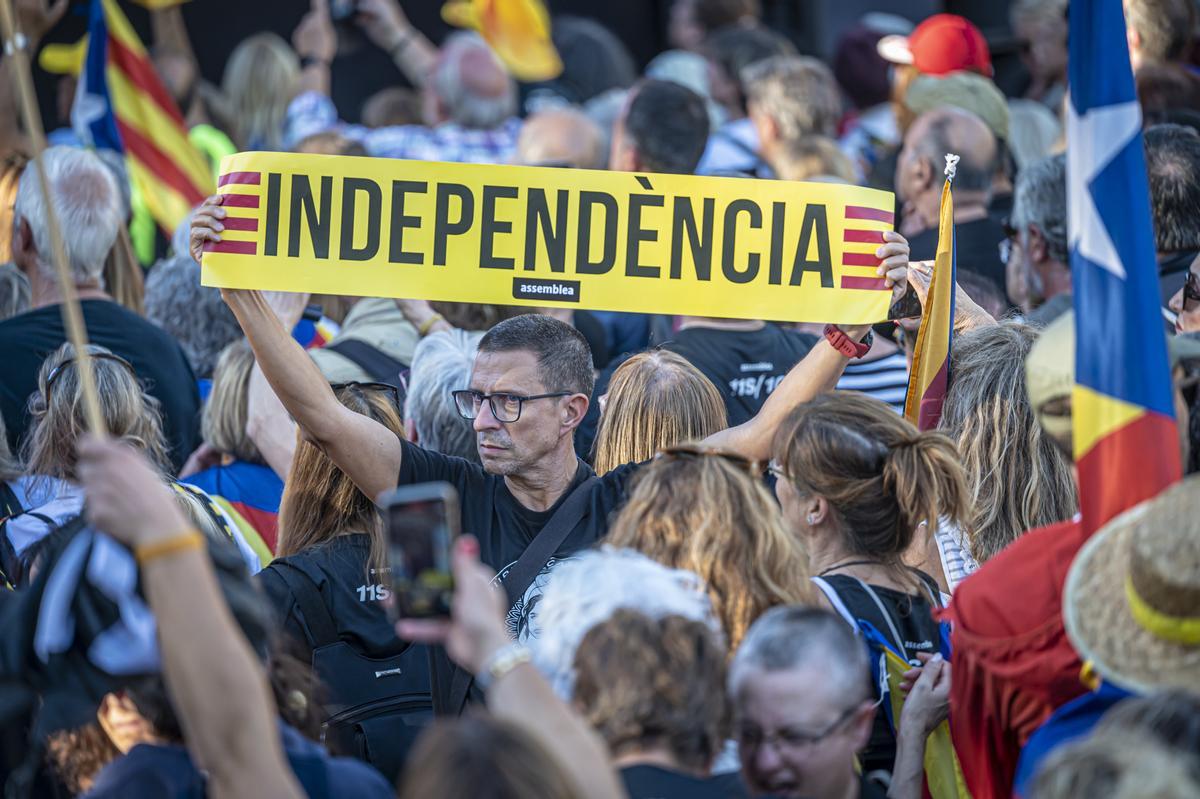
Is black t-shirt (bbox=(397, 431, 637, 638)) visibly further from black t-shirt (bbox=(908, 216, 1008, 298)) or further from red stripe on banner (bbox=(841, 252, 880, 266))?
black t-shirt (bbox=(908, 216, 1008, 298))

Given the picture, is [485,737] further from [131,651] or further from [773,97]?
[773,97]

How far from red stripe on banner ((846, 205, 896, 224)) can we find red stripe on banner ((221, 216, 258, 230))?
162 centimetres

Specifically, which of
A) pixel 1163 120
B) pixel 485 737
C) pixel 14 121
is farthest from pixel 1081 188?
pixel 14 121

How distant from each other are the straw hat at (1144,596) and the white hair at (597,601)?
65 cm

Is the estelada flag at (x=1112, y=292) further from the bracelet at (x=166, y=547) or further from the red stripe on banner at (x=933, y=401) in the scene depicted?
the bracelet at (x=166, y=547)

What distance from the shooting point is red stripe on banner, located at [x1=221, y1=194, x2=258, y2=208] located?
442 centimetres

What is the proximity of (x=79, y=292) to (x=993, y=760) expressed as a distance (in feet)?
11.9

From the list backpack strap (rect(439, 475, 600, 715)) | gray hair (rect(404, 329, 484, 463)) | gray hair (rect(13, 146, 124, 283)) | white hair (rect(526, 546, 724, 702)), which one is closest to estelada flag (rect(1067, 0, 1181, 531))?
white hair (rect(526, 546, 724, 702))

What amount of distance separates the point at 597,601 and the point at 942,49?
624cm

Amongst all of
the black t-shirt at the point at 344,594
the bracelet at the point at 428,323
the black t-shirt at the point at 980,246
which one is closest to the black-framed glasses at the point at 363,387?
the black t-shirt at the point at 344,594

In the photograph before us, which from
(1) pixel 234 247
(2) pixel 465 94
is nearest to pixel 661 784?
(1) pixel 234 247

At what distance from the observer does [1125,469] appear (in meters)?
3.06

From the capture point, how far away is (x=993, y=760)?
126 inches

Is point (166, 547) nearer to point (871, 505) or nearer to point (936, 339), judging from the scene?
point (871, 505)
